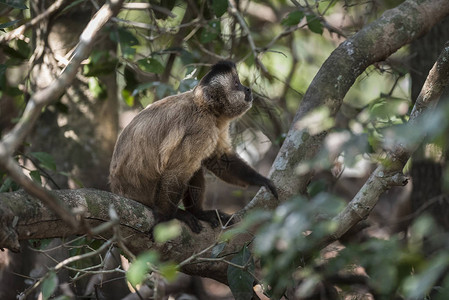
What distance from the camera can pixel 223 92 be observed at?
17.5 feet

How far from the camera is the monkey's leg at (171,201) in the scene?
15.7 feet

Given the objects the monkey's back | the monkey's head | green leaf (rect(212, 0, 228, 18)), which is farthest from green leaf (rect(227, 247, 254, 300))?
green leaf (rect(212, 0, 228, 18))

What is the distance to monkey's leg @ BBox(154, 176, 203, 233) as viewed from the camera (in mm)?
4773

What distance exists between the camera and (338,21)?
9.80 metres

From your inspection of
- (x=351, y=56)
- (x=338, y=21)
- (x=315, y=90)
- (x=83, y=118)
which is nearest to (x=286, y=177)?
(x=315, y=90)

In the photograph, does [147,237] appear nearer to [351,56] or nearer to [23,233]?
[23,233]

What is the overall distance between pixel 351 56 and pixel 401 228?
331 centimetres

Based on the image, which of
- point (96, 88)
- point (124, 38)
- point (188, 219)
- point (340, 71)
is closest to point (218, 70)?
point (340, 71)

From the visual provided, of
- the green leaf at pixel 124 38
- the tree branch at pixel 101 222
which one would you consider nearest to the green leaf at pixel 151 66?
the green leaf at pixel 124 38

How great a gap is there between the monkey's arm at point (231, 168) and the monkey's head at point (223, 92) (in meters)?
0.45

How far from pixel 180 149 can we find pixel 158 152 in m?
0.20

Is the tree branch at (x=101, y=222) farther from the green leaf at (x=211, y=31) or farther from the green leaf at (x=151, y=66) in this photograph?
the green leaf at (x=211, y=31)

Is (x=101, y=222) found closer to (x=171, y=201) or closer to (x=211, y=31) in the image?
(x=171, y=201)

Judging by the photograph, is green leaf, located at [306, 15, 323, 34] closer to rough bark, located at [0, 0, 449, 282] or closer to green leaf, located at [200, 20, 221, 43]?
rough bark, located at [0, 0, 449, 282]
